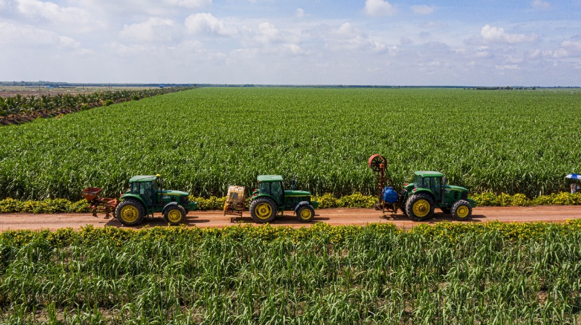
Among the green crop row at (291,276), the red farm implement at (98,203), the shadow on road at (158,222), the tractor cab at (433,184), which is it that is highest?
the tractor cab at (433,184)

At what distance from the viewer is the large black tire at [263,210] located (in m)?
15.9

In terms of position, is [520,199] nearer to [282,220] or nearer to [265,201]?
[282,220]

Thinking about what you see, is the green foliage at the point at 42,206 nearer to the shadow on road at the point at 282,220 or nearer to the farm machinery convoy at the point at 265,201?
the farm machinery convoy at the point at 265,201

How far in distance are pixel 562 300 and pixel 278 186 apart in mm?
10583

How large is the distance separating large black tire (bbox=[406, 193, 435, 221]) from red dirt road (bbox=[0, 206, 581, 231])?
0.40 metres

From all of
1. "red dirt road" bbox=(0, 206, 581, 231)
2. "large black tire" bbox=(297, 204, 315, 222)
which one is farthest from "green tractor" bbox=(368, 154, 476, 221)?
"large black tire" bbox=(297, 204, 315, 222)

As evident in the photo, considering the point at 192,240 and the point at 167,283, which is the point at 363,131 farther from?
the point at 167,283

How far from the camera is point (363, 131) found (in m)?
36.2

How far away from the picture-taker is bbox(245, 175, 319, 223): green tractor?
15898mm

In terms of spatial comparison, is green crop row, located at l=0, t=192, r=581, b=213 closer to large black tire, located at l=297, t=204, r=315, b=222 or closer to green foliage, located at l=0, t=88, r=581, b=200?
green foliage, located at l=0, t=88, r=581, b=200

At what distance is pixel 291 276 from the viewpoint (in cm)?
1037

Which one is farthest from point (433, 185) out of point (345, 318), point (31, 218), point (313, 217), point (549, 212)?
point (31, 218)

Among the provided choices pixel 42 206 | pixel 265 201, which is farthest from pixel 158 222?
pixel 42 206

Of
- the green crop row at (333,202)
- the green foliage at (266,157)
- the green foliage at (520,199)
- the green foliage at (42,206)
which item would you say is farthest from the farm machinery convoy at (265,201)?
the green foliage at (266,157)
